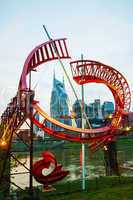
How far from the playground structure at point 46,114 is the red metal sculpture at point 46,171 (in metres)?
1.90

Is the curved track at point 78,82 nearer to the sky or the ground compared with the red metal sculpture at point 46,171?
nearer to the sky

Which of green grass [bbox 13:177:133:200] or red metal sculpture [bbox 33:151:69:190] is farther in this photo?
red metal sculpture [bbox 33:151:69:190]

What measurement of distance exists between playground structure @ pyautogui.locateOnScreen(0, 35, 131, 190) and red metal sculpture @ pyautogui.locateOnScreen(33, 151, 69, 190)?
1.90 metres

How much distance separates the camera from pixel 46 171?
2384 cm

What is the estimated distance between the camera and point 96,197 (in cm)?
2138

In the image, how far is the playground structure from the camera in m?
20.7

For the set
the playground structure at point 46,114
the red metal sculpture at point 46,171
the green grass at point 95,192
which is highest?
the playground structure at point 46,114

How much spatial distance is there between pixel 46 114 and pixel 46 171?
5107 millimetres

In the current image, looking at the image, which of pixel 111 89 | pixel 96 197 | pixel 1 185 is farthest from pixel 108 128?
pixel 1 185

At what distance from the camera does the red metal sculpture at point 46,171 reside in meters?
23.6

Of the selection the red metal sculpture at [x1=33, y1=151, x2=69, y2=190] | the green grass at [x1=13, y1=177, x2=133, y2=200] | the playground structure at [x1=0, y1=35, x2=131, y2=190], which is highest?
the playground structure at [x1=0, y1=35, x2=131, y2=190]

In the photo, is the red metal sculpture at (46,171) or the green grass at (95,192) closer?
the green grass at (95,192)

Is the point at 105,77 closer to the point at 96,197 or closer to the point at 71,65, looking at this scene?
the point at 71,65

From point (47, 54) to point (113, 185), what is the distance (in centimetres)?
1184
